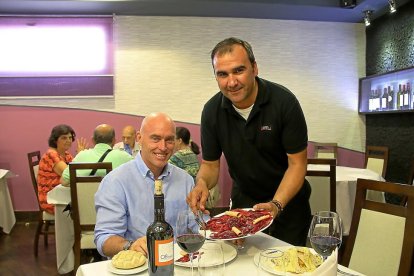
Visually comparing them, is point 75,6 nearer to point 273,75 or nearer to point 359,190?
point 273,75

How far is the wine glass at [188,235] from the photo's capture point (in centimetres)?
118

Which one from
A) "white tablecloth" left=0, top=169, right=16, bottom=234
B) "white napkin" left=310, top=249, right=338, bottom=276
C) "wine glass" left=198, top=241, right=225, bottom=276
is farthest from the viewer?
"white tablecloth" left=0, top=169, right=16, bottom=234

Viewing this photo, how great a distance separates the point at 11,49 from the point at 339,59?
477 cm

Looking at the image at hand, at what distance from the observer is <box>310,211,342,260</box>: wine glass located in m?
1.20

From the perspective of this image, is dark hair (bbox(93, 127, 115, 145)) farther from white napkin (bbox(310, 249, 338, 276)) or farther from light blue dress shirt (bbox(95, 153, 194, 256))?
white napkin (bbox(310, 249, 338, 276))

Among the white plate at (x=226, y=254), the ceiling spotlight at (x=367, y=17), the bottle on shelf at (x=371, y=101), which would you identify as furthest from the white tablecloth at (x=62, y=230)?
the bottle on shelf at (x=371, y=101)

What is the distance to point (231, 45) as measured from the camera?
1.72m

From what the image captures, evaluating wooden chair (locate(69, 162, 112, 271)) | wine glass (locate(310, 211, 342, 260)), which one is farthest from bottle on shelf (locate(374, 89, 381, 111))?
wine glass (locate(310, 211, 342, 260))

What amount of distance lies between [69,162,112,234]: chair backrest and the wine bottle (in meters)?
1.80

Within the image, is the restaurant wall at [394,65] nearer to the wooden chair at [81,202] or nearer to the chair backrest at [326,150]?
the chair backrest at [326,150]

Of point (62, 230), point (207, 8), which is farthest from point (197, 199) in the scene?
point (207, 8)

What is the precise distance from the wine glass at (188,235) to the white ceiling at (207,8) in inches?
161

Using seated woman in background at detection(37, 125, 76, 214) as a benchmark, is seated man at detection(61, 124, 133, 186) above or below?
above

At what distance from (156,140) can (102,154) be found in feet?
5.26
